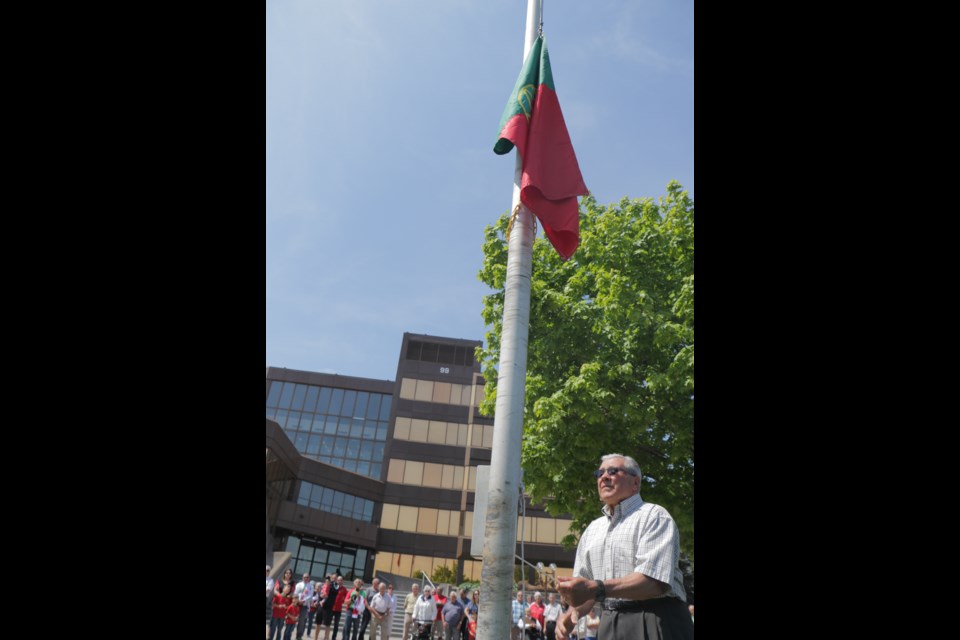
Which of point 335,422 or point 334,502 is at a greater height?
point 335,422

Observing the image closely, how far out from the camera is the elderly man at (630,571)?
2.94m

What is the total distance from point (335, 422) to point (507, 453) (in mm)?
61063

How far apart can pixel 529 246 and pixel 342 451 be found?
60.3m

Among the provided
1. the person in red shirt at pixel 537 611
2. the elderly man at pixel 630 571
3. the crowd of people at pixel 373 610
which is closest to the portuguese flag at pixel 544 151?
the elderly man at pixel 630 571

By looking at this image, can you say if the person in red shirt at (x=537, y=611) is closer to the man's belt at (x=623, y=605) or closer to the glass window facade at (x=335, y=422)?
the man's belt at (x=623, y=605)

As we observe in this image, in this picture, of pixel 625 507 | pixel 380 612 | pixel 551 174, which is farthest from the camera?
pixel 380 612

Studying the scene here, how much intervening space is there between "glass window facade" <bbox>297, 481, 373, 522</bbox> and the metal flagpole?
45.1m

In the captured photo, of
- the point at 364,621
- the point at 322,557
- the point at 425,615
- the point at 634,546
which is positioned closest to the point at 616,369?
the point at 425,615

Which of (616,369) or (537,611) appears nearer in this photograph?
(616,369)

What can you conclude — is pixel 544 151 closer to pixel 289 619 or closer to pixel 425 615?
pixel 289 619

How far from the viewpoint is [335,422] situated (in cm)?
6312

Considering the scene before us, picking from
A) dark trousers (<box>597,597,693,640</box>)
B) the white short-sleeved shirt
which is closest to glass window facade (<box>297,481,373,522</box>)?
the white short-sleeved shirt

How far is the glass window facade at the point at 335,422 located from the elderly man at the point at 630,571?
61333 millimetres
